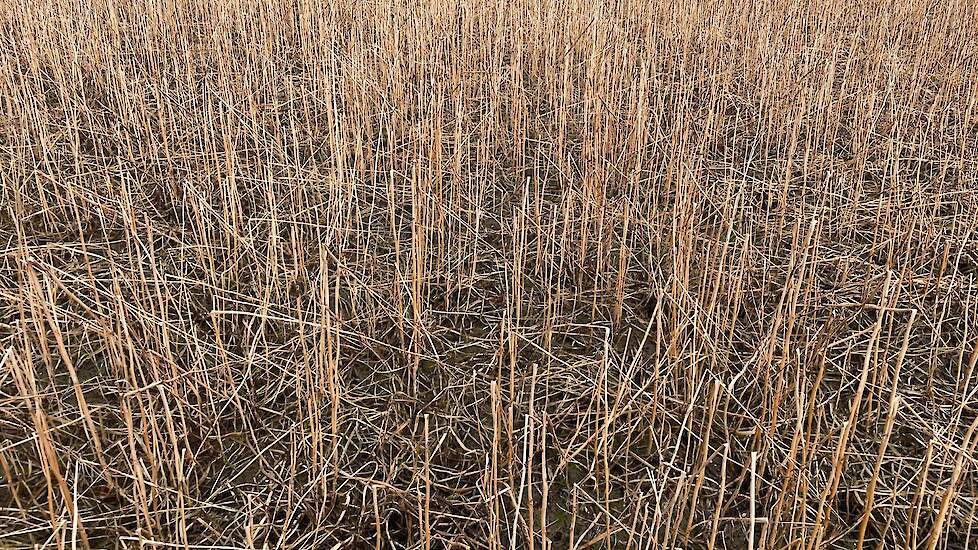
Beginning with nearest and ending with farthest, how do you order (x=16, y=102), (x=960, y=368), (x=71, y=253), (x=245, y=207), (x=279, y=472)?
(x=279, y=472), (x=960, y=368), (x=71, y=253), (x=245, y=207), (x=16, y=102)

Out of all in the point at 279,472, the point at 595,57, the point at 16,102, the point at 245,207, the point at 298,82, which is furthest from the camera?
the point at 298,82

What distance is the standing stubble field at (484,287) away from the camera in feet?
4.43

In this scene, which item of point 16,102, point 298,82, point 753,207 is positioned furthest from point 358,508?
point 298,82

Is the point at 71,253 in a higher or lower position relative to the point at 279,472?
higher

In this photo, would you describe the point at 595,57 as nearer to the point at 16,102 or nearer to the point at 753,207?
the point at 753,207

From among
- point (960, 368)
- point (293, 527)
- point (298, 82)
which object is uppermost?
point (298, 82)

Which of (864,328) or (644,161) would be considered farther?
(644,161)

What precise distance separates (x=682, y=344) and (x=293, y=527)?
35.8 inches

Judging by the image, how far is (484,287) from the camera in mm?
2051

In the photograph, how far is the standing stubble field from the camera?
135 cm

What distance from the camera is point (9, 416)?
1.53 meters

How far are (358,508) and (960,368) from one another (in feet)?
4.25

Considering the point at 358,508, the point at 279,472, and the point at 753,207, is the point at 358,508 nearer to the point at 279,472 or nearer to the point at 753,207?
the point at 279,472

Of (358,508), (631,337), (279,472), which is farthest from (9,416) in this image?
(631,337)
